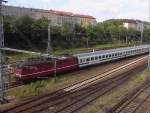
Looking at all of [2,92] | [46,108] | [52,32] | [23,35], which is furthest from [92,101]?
[52,32]

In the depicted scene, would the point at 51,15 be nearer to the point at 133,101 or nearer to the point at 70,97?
the point at 70,97

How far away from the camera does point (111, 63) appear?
150 feet

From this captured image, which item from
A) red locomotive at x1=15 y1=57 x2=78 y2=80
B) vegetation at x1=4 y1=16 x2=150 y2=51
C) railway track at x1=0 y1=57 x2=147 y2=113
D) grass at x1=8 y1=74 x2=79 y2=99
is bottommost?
railway track at x1=0 y1=57 x2=147 y2=113

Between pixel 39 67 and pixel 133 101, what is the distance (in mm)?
10352

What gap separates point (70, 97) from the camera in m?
23.8

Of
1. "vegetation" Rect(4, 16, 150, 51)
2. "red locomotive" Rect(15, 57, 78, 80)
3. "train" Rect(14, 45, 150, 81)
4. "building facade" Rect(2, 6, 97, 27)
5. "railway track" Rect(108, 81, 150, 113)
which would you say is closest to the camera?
"railway track" Rect(108, 81, 150, 113)

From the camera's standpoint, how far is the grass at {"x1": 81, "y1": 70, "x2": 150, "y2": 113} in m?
20.9

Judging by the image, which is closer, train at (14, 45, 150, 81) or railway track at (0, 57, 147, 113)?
railway track at (0, 57, 147, 113)

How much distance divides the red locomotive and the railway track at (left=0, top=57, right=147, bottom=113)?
353 cm

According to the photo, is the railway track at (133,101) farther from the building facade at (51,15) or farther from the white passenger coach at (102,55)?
the building facade at (51,15)

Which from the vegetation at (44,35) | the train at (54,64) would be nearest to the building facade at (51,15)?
the vegetation at (44,35)

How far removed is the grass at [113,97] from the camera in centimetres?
2086

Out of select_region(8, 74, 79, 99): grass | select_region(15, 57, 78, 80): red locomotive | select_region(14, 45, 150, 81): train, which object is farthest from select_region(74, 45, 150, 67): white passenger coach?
select_region(8, 74, 79, 99): grass

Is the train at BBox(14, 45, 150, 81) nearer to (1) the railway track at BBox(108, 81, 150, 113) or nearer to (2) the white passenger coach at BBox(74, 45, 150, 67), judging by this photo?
(2) the white passenger coach at BBox(74, 45, 150, 67)
